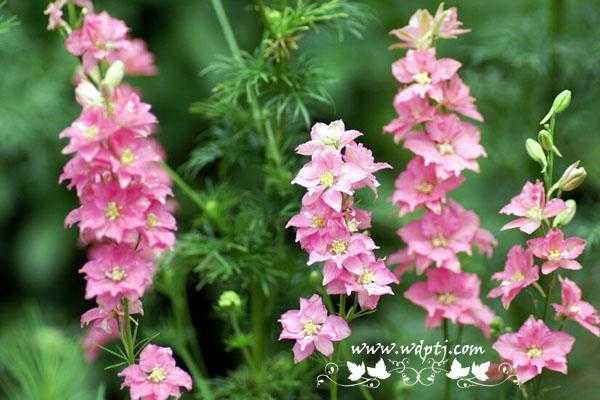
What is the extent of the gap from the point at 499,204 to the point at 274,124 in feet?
1.64

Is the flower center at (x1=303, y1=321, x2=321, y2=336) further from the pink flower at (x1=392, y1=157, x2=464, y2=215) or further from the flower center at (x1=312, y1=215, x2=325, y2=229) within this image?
the pink flower at (x1=392, y1=157, x2=464, y2=215)

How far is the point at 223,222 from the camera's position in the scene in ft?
5.10

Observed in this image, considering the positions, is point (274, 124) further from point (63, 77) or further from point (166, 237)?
point (63, 77)

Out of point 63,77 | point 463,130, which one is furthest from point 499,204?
point 63,77

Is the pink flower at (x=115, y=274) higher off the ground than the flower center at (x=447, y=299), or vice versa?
the pink flower at (x=115, y=274)

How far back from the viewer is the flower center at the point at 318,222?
112 centimetres

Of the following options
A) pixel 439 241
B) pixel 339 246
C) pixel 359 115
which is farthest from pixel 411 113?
pixel 359 115

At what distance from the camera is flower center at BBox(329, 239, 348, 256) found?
1113mm

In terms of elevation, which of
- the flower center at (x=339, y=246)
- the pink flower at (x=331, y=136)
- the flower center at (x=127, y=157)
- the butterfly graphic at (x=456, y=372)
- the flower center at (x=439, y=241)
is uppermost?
the flower center at (x=127, y=157)

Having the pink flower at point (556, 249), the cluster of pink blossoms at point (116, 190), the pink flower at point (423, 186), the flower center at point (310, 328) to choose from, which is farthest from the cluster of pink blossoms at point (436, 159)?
the cluster of pink blossoms at point (116, 190)

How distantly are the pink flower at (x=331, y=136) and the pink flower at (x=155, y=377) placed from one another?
25 cm

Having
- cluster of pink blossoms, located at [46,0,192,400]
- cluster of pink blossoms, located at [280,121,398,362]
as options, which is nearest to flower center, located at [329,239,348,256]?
cluster of pink blossoms, located at [280,121,398,362]

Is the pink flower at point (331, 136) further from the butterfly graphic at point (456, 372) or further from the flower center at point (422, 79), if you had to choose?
the butterfly graphic at point (456, 372)

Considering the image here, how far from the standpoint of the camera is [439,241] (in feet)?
4.33
